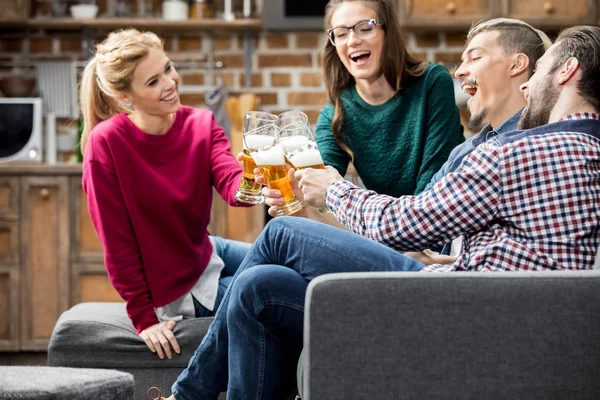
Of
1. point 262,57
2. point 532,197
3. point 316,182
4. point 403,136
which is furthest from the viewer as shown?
point 262,57

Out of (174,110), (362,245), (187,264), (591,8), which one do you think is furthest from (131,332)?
(591,8)

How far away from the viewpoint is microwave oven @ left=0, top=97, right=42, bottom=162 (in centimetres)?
428

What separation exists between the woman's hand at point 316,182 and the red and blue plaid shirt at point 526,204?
1.09 feet

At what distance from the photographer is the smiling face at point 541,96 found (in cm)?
177

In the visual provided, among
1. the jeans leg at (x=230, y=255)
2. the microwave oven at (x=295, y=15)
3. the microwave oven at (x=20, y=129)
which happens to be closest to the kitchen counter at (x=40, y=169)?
the microwave oven at (x=20, y=129)

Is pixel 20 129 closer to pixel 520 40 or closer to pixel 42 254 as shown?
pixel 42 254

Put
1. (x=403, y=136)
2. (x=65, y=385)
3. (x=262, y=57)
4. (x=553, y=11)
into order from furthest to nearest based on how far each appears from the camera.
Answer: (x=262, y=57) < (x=553, y=11) < (x=403, y=136) < (x=65, y=385)

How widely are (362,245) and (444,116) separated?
825mm

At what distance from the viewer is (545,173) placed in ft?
5.18

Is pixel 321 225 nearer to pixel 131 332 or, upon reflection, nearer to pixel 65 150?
pixel 131 332

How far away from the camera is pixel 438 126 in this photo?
249cm

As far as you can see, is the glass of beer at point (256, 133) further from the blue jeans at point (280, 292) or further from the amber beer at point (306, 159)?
the blue jeans at point (280, 292)

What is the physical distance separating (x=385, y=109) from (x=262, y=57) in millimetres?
2205

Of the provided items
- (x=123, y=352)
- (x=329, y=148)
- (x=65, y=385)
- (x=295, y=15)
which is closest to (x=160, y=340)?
(x=123, y=352)
